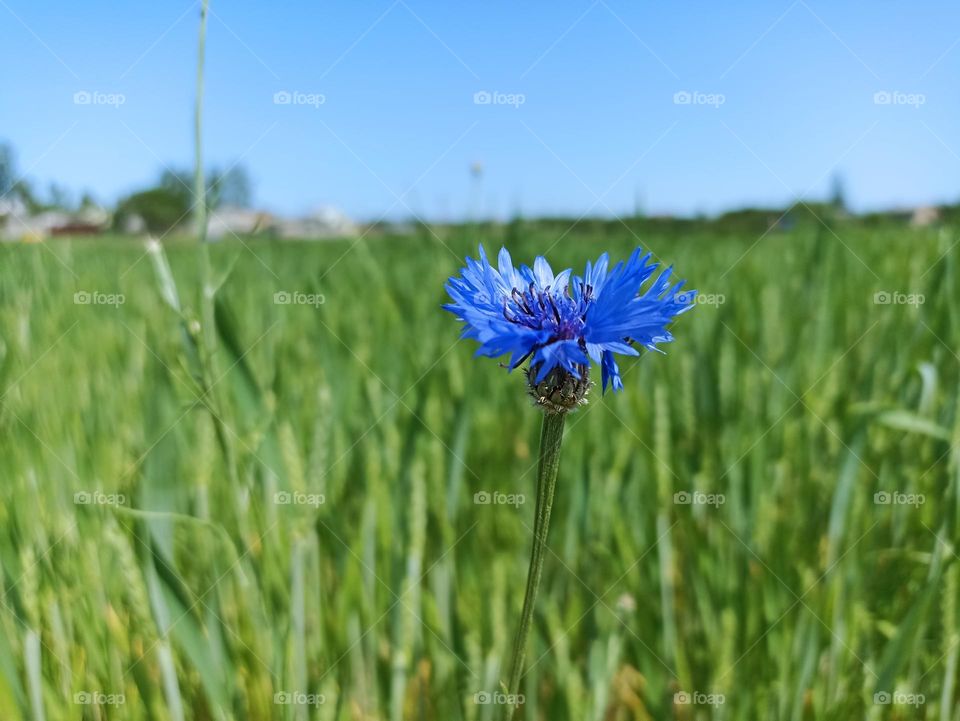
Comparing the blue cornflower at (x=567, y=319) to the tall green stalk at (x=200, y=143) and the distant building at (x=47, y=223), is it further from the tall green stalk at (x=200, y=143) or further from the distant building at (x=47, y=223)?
the distant building at (x=47, y=223)

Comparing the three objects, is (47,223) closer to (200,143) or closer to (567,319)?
(200,143)

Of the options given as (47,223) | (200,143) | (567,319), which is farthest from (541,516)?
(47,223)

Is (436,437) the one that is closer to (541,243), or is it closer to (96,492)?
(96,492)

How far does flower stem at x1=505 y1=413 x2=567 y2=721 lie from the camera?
0.41 meters

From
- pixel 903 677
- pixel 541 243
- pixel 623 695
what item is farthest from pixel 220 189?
pixel 541 243

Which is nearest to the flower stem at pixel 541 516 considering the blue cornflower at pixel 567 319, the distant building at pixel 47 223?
the blue cornflower at pixel 567 319

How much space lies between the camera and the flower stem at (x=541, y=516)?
1.34ft

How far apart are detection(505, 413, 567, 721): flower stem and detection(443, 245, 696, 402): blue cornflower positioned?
3cm

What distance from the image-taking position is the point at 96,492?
79 centimetres

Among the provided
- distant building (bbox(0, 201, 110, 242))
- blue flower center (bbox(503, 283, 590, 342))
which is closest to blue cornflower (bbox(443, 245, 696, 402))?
blue flower center (bbox(503, 283, 590, 342))

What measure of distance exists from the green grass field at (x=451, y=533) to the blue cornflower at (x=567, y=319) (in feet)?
0.98

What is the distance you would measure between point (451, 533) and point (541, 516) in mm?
549

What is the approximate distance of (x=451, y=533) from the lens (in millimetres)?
947

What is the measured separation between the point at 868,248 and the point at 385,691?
2.49 m
